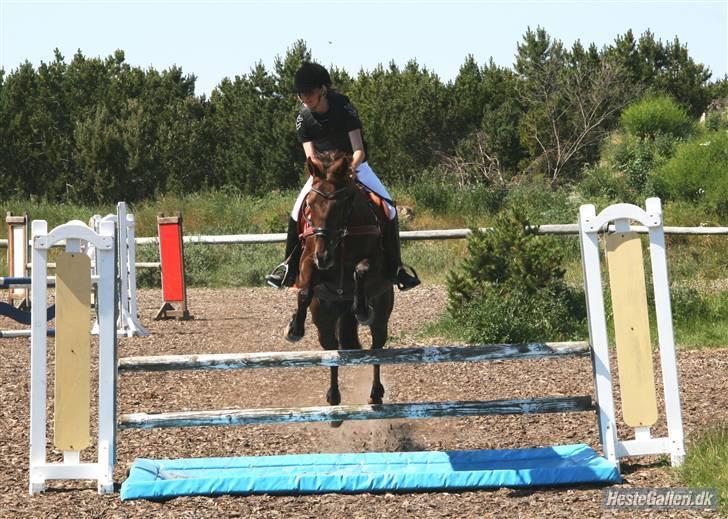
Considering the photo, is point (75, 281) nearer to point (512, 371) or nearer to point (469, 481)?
point (469, 481)

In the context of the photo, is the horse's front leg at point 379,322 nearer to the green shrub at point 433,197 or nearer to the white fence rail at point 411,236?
the white fence rail at point 411,236

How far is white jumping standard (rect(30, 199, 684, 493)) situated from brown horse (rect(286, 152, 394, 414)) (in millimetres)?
639

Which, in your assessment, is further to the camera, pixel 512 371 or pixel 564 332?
pixel 564 332

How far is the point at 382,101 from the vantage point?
1334 inches

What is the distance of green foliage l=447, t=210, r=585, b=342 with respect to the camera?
10.6 metres

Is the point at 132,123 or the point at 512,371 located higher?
the point at 132,123

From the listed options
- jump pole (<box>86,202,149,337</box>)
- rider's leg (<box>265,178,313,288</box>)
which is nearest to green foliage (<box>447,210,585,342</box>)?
jump pole (<box>86,202,149,337</box>)

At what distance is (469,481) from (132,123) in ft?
98.4

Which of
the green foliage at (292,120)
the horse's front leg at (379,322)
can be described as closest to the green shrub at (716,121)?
the green foliage at (292,120)

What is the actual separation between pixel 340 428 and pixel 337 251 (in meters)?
1.71

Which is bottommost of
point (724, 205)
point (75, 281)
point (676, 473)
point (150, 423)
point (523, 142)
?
point (676, 473)

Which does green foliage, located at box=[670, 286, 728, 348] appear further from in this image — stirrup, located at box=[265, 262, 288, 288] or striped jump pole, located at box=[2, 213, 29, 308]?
striped jump pole, located at box=[2, 213, 29, 308]

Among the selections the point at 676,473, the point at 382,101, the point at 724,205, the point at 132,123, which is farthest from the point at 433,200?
the point at 676,473

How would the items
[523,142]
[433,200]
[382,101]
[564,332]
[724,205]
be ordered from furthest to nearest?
[382,101] → [523,142] → [433,200] → [724,205] → [564,332]
